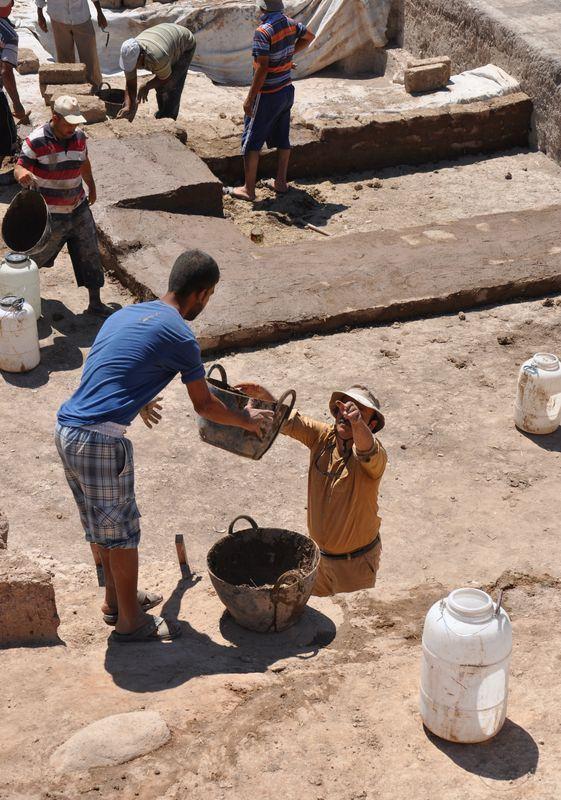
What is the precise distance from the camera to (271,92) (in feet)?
31.8

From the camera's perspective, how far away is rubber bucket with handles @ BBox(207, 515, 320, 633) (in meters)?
4.50

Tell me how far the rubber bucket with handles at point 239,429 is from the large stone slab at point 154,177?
3.99 m

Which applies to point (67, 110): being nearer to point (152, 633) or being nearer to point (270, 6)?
point (270, 6)

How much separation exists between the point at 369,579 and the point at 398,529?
83 centimetres

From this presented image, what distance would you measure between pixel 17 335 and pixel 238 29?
29.3 feet

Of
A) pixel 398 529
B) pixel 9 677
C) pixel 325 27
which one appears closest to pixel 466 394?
pixel 398 529

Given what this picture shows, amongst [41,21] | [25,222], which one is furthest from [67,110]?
[41,21]

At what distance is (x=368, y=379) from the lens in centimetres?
711

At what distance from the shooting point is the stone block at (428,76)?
1177 centimetres

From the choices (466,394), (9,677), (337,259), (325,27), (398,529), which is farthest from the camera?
(325,27)

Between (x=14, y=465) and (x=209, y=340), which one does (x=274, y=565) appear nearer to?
(x=14, y=465)

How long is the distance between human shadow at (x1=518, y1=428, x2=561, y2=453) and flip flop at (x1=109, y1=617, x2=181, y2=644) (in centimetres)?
285

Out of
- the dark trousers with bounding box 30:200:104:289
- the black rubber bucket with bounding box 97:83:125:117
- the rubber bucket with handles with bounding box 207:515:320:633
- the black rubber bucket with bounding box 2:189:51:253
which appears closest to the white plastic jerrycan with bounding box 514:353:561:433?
the rubber bucket with handles with bounding box 207:515:320:633

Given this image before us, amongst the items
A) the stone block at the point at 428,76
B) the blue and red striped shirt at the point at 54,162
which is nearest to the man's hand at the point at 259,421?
the blue and red striped shirt at the point at 54,162
